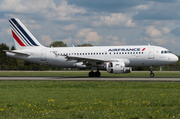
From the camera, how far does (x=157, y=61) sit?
110 ft

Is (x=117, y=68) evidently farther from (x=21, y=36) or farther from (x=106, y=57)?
(x=21, y=36)

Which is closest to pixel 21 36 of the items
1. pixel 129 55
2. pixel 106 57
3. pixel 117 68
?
pixel 106 57

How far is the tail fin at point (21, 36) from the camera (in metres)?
39.7

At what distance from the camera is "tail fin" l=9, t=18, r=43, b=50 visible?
39.7m

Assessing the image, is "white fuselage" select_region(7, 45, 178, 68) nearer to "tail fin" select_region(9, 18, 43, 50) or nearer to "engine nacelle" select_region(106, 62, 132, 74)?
"engine nacelle" select_region(106, 62, 132, 74)

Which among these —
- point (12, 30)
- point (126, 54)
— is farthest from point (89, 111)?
point (12, 30)

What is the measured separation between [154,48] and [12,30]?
23764 millimetres

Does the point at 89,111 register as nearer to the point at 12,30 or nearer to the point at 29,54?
the point at 29,54

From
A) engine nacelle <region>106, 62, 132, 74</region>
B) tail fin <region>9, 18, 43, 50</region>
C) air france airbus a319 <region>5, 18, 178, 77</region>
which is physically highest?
tail fin <region>9, 18, 43, 50</region>

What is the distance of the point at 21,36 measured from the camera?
39.9 metres

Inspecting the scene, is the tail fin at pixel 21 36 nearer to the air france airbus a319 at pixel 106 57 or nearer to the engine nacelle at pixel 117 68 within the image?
the air france airbus a319 at pixel 106 57

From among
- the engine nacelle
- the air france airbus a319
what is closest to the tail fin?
the air france airbus a319

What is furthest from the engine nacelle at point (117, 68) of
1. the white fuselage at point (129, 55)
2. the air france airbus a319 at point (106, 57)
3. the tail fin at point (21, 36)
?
the tail fin at point (21, 36)

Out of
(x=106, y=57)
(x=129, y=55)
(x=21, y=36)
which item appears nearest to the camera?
(x=129, y=55)
